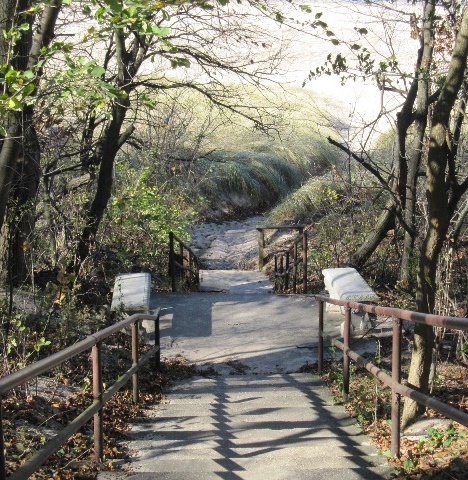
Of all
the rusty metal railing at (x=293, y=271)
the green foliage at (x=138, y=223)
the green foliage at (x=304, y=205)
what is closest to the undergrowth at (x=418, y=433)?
the green foliage at (x=138, y=223)

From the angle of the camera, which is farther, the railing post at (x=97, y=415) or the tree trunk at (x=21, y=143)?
the tree trunk at (x=21, y=143)

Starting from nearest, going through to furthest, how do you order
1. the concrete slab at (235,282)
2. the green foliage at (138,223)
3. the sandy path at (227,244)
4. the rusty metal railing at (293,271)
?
the green foliage at (138,223), the rusty metal railing at (293,271), the concrete slab at (235,282), the sandy path at (227,244)

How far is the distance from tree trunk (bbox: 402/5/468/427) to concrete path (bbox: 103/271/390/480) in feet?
2.10

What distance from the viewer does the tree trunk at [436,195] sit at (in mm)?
4742

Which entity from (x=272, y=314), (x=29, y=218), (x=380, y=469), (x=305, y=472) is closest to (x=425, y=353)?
(x=380, y=469)

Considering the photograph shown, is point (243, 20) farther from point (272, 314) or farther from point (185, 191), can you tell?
point (185, 191)

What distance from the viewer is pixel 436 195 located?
4.87 metres

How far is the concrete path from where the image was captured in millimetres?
4078

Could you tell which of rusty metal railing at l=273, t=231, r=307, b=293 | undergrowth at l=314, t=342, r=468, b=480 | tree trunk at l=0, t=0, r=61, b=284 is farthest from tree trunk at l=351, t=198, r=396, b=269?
tree trunk at l=0, t=0, r=61, b=284

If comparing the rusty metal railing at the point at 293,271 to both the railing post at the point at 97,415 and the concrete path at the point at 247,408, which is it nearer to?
the concrete path at the point at 247,408

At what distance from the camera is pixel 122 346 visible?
817cm

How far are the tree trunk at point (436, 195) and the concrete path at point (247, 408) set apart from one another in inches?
25.2

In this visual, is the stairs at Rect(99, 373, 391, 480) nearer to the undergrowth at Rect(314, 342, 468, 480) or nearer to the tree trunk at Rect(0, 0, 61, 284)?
the undergrowth at Rect(314, 342, 468, 480)

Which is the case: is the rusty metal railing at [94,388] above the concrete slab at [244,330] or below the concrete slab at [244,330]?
above
